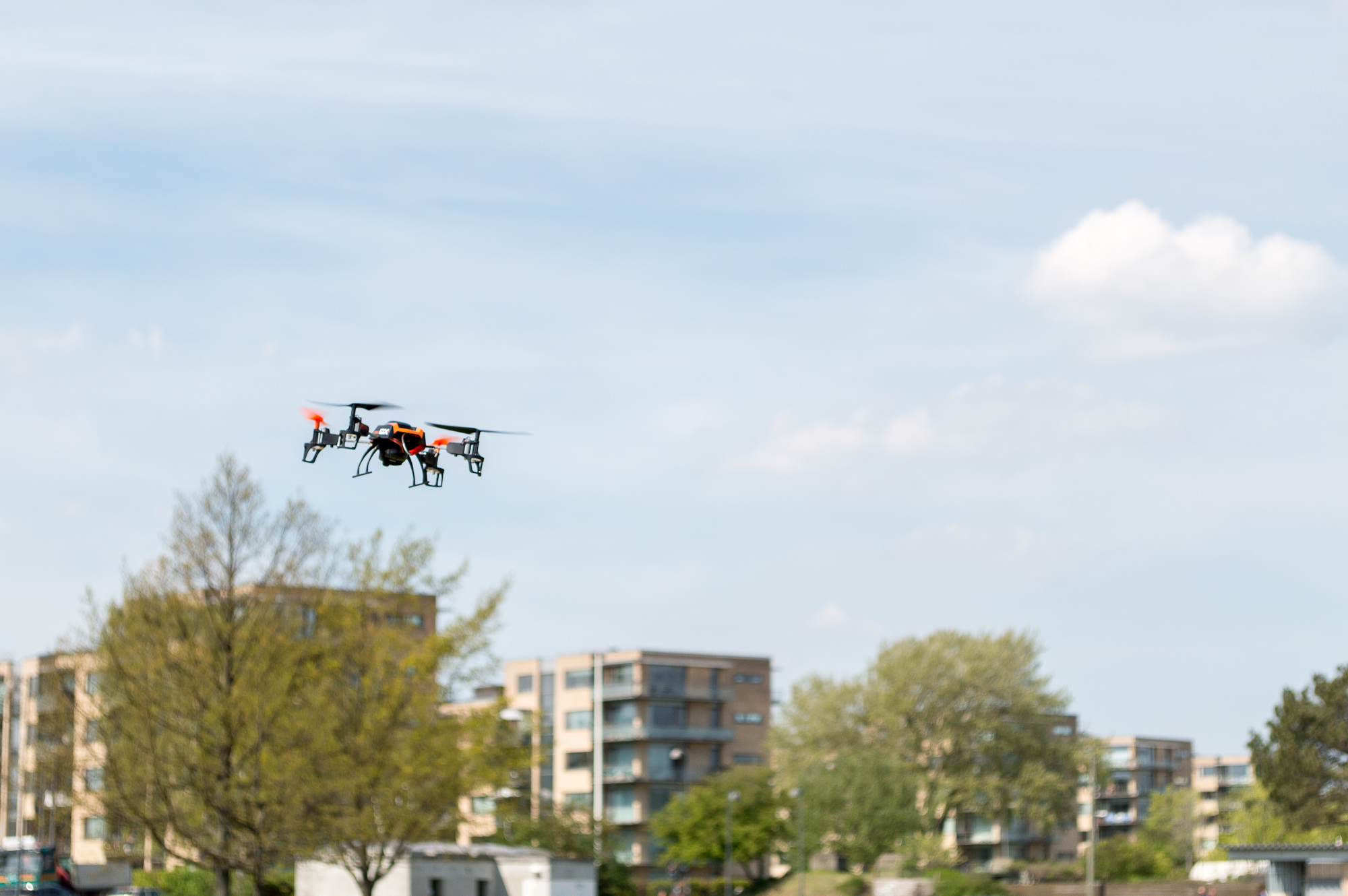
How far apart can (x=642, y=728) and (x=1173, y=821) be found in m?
61.6

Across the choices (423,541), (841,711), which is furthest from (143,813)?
(841,711)

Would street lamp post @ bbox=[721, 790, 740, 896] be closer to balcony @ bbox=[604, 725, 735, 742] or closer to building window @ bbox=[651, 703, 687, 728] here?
balcony @ bbox=[604, 725, 735, 742]

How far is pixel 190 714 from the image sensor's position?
170 feet

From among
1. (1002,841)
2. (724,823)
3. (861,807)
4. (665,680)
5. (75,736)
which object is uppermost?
(75,736)

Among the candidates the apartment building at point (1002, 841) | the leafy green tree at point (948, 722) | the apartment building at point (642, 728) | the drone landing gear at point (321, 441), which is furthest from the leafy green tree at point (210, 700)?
the apartment building at point (1002, 841)

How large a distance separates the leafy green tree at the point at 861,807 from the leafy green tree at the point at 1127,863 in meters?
17.1

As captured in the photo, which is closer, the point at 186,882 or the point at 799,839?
the point at 186,882

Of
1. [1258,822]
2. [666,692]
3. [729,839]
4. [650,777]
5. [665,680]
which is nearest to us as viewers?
[729,839]

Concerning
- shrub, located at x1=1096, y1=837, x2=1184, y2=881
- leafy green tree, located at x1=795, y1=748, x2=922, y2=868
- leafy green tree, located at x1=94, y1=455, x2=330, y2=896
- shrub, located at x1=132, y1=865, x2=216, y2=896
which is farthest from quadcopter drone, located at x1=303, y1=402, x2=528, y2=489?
shrub, located at x1=1096, y1=837, x2=1184, y2=881

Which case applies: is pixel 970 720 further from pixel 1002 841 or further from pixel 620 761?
pixel 1002 841

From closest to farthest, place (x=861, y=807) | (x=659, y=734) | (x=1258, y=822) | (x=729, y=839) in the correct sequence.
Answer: (x=729, y=839) → (x=861, y=807) → (x=1258, y=822) → (x=659, y=734)

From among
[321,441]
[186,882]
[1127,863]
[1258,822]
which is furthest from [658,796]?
[321,441]

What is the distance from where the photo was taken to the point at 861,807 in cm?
10081

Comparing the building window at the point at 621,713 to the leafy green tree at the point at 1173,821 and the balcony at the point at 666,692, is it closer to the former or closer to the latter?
the balcony at the point at 666,692
